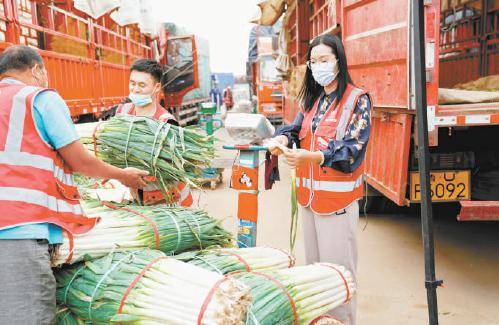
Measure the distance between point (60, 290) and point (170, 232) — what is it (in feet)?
1.72

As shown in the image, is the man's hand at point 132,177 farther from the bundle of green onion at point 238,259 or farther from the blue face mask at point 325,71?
the blue face mask at point 325,71

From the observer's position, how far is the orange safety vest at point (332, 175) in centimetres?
244

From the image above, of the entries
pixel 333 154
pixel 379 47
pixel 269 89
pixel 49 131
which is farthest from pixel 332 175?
pixel 269 89

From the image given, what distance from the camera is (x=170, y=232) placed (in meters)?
2.17

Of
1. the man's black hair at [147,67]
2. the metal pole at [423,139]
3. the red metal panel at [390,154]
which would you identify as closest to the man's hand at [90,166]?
the man's black hair at [147,67]

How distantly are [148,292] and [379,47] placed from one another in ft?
9.54

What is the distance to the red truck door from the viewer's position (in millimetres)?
3426

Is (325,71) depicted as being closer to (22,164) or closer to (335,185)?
(335,185)

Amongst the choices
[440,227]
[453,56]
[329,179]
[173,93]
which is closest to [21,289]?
[329,179]

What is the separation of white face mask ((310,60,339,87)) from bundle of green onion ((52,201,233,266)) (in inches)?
38.0

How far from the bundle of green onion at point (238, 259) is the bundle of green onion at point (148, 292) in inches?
6.9

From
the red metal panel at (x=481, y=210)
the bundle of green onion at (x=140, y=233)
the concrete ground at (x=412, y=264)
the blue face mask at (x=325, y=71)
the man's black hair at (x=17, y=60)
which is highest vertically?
the man's black hair at (x=17, y=60)

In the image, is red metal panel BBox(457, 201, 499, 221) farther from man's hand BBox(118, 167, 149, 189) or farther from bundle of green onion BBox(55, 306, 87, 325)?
bundle of green onion BBox(55, 306, 87, 325)

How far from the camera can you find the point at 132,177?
7.32 ft
